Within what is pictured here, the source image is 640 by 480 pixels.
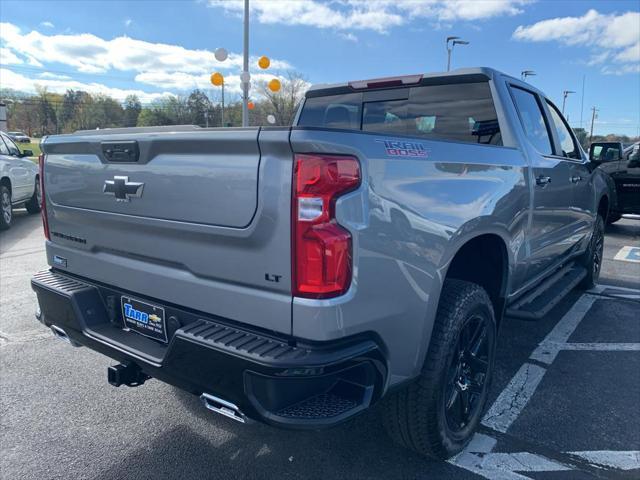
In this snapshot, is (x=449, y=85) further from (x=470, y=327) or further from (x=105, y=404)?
(x=105, y=404)

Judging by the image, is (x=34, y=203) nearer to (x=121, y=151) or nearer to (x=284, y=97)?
(x=121, y=151)

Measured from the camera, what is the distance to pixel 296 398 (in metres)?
1.87

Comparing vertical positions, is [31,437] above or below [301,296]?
below

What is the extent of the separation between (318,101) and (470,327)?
2378mm

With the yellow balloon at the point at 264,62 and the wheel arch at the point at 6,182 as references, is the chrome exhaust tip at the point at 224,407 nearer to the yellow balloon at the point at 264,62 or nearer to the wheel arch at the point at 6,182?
the wheel arch at the point at 6,182

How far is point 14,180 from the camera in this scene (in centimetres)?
957

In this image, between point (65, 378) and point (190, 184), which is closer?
point (190, 184)

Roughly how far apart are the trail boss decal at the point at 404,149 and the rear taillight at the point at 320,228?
9.7 inches

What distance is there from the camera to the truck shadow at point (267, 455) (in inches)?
99.1

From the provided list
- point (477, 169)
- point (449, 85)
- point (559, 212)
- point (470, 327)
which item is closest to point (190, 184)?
point (477, 169)

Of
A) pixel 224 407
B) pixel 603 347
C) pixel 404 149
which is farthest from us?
pixel 603 347

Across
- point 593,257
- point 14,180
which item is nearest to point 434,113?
point 593,257

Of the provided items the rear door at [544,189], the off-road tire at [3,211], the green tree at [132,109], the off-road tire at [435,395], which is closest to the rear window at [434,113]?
the rear door at [544,189]

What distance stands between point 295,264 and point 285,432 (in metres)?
1.45
